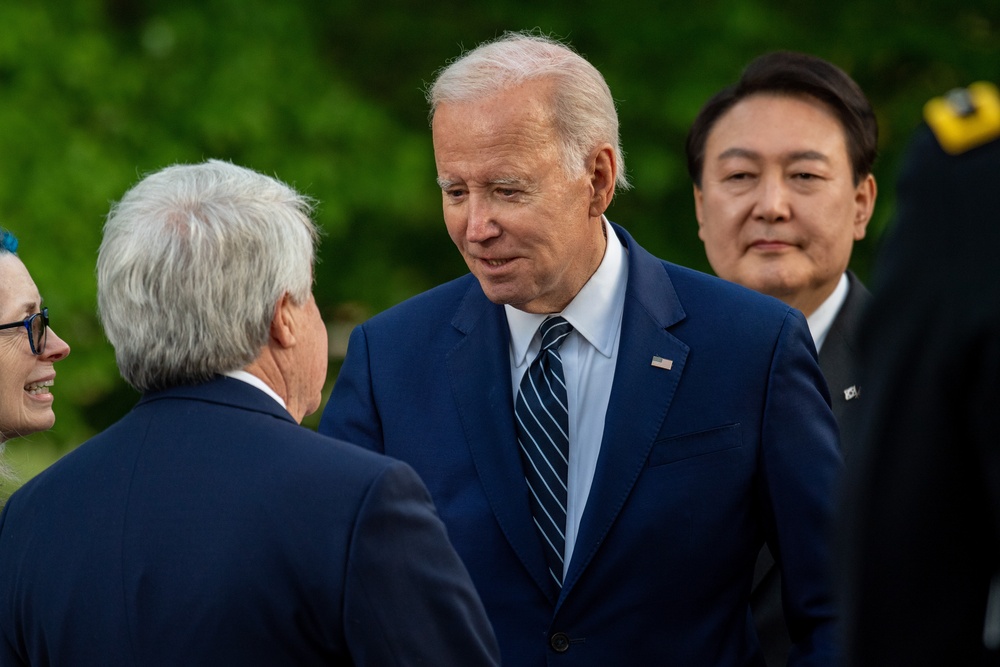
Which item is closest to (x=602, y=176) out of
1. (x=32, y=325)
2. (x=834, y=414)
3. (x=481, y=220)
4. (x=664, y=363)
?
(x=481, y=220)

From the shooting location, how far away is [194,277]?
8.07 feet

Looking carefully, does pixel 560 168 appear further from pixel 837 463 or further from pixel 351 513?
pixel 351 513

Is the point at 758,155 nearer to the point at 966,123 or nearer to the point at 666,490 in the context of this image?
the point at 666,490

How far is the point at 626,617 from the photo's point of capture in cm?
300

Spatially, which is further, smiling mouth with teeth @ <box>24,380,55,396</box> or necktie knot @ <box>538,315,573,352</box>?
smiling mouth with teeth @ <box>24,380,55,396</box>

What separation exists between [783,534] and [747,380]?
1.20ft

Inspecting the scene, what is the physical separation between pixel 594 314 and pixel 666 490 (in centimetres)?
49

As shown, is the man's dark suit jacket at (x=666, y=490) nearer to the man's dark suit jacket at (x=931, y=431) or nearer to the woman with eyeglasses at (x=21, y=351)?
the woman with eyeglasses at (x=21, y=351)

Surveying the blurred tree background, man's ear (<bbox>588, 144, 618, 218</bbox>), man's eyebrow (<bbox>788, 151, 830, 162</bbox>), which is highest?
the blurred tree background

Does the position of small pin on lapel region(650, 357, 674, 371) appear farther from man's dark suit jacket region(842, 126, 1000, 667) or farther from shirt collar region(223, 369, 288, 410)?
man's dark suit jacket region(842, 126, 1000, 667)

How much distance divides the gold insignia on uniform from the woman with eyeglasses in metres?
3.01

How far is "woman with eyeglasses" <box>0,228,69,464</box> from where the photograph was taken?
Answer: 12.6 feet

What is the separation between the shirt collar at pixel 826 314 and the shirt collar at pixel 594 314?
0.97 metres

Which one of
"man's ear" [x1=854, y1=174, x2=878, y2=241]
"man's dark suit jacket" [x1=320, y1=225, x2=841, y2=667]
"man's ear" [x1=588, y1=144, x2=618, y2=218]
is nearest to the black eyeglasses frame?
"man's dark suit jacket" [x1=320, y1=225, x2=841, y2=667]
